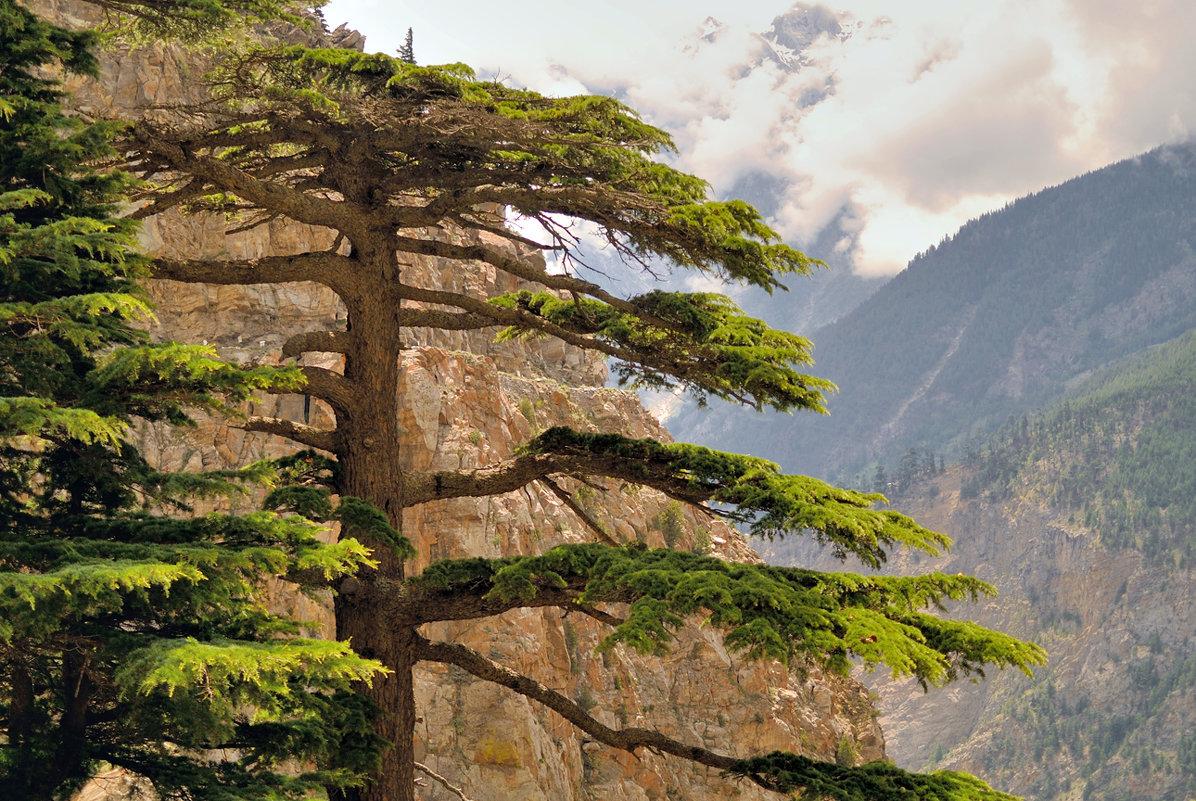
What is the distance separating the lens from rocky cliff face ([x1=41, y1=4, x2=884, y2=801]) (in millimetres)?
35938

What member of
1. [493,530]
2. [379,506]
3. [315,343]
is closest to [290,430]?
[315,343]

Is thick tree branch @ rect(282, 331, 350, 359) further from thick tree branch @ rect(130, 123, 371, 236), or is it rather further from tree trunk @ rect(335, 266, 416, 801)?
thick tree branch @ rect(130, 123, 371, 236)

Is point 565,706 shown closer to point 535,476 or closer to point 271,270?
point 535,476

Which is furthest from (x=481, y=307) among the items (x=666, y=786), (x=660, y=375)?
(x=666, y=786)

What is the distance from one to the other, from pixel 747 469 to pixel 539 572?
5.81ft

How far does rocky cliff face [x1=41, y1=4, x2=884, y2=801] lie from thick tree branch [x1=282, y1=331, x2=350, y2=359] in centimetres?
2111

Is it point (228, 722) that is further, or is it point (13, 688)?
point (13, 688)

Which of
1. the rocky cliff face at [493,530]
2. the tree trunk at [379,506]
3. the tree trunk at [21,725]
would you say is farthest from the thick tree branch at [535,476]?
the rocky cliff face at [493,530]

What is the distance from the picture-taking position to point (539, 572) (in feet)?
29.3

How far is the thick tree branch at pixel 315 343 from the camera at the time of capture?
33.1 feet

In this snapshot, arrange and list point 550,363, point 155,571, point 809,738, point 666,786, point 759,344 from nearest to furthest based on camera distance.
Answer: point 155,571 → point 759,344 → point 666,786 → point 809,738 → point 550,363

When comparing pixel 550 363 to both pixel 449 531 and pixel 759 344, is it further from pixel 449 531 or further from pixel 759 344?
pixel 759 344

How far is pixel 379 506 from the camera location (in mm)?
10633

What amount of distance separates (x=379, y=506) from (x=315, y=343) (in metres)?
1.51
